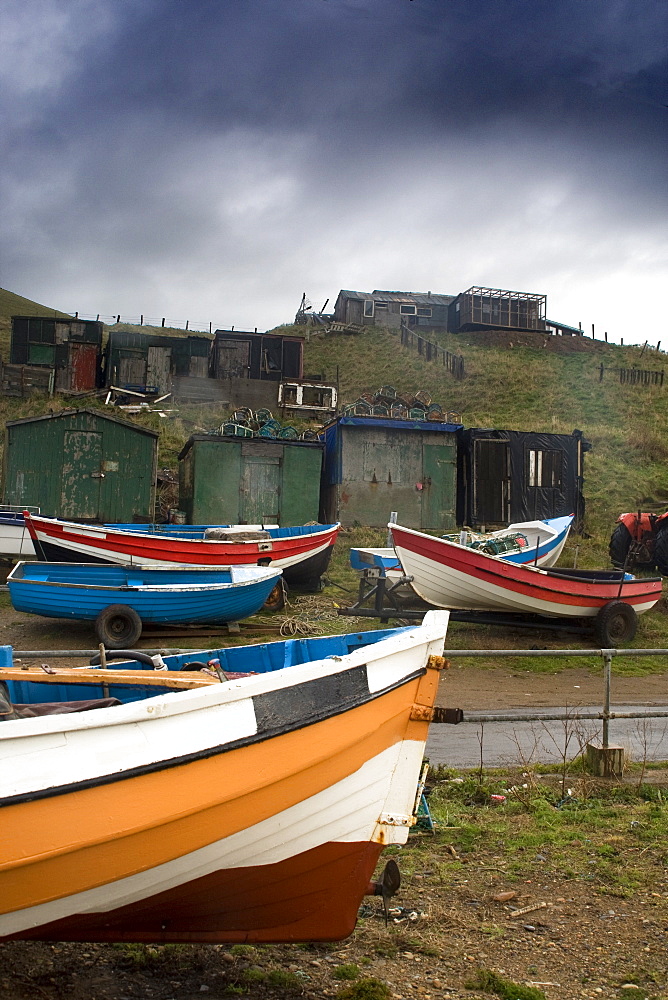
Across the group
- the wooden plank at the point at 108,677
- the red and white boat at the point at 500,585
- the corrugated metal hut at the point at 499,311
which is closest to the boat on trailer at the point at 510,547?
the red and white boat at the point at 500,585

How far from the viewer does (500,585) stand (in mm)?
12656

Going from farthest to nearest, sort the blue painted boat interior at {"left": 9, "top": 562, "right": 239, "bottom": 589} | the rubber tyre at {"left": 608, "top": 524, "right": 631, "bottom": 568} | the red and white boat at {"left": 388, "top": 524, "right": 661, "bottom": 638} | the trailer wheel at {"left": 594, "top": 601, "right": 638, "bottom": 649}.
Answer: the rubber tyre at {"left": 608, "top": 524, "right": 631, "bottom": 568}
the trailer wheel at {"left": 594, "top": 601, "right": 638, "bottom": 649}
the red and white boat at {"left": 388, "top": 524, "right": 661, "bottom": 638}
the blue painted boat interior at {"left": 9, "top": 562, "right": 239, "bottom": 589}

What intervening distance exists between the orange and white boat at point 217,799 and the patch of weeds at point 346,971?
148 millimetres

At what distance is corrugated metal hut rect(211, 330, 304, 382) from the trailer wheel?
25.4 m

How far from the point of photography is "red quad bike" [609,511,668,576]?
1670 cm

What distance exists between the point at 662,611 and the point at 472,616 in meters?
4.36

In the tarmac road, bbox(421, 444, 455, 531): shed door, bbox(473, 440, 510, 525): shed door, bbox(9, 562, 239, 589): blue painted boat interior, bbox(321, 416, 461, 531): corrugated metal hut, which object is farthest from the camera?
bbox(473, 440, 510, 525): shed door

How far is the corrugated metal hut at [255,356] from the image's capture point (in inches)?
1436

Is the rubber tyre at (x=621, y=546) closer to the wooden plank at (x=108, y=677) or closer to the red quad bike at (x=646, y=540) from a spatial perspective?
the red quad bike at (x=646, y=540)

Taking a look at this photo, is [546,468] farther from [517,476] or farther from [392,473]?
[392,473]

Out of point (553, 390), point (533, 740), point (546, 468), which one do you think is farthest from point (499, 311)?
point (533, 740)

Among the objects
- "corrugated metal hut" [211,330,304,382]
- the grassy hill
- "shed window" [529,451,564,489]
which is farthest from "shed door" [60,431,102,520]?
"corrugated metal hut" [211,330,304,382]

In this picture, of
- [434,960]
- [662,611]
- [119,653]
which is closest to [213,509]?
[662,611]

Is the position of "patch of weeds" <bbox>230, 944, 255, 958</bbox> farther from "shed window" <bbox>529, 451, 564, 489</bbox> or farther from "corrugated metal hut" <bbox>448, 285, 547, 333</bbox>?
"corrugated metal hut" <bbox>448, 285, 547, 333</bbox>
